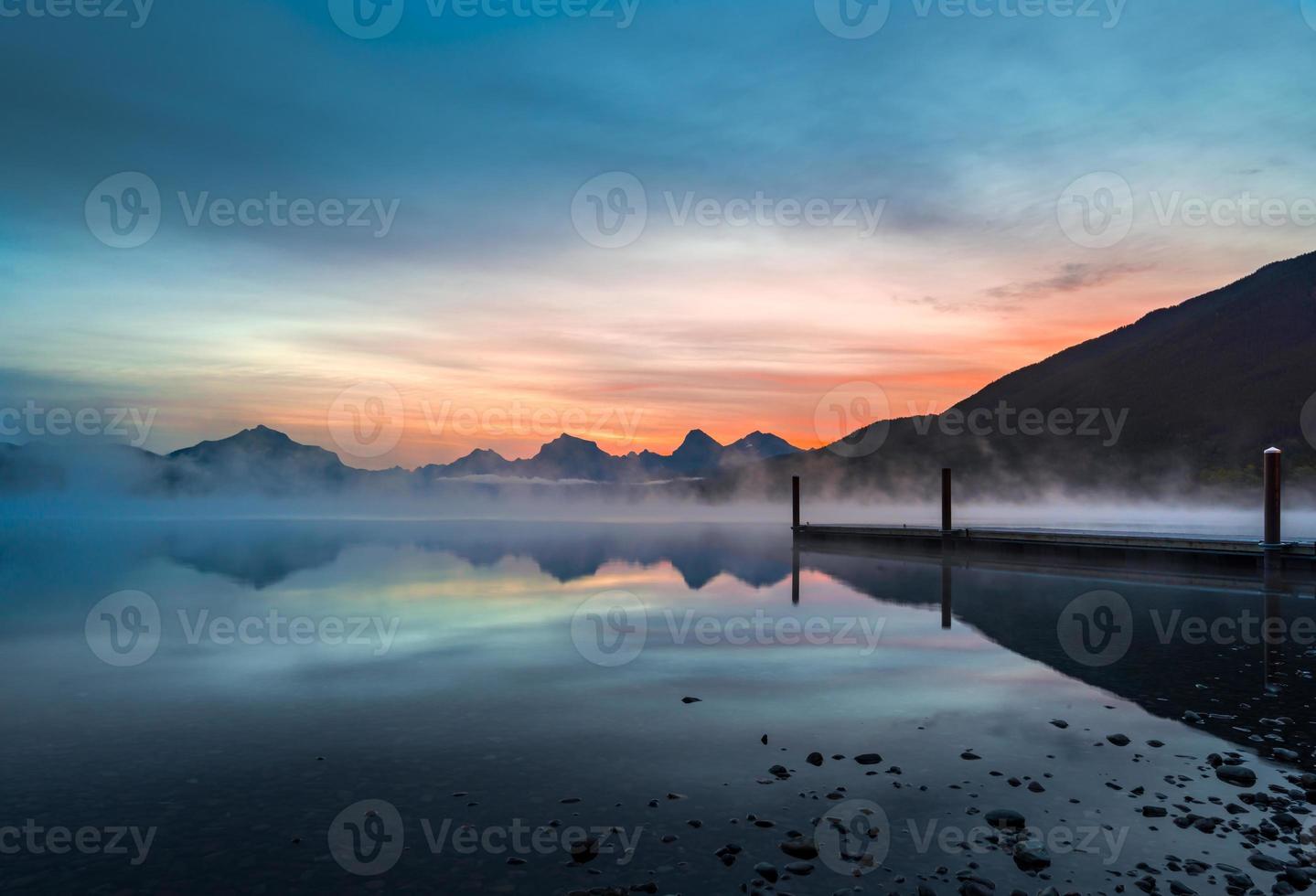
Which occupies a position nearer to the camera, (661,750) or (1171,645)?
Answer: (661,750)

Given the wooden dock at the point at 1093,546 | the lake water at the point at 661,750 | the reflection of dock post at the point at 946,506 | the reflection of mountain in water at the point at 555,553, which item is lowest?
the reflection of mountain in water at the point at 555,553

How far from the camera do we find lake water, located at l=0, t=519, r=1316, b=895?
361 inches

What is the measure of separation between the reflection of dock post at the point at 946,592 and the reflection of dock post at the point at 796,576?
5.95 meters

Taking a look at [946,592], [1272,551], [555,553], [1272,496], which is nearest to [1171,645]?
[946,592]

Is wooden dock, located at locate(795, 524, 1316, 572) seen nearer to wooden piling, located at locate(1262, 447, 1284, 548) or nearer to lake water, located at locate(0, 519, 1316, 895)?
wooden piling, located at locate(1262, 447, 1284, 548)

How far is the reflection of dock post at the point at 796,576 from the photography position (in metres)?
34.7

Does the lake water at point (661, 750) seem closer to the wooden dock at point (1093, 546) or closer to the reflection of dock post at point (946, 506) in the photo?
the wooden dock at point (1093, 546)

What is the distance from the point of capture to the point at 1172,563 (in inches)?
1492

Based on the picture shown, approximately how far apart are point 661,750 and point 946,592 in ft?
83.0

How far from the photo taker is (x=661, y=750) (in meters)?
13.5

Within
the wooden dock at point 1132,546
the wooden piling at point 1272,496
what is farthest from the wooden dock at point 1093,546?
the wooden piling at point 1272,496

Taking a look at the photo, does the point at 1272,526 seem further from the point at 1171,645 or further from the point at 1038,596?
the point at 1171,645

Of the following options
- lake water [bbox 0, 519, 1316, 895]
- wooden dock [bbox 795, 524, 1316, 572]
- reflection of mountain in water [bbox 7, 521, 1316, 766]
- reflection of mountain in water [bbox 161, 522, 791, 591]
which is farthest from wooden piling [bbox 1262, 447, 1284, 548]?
reflection of mountain in water [bbox 161, 522, 791, 591]

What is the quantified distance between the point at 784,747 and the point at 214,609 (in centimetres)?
2834
